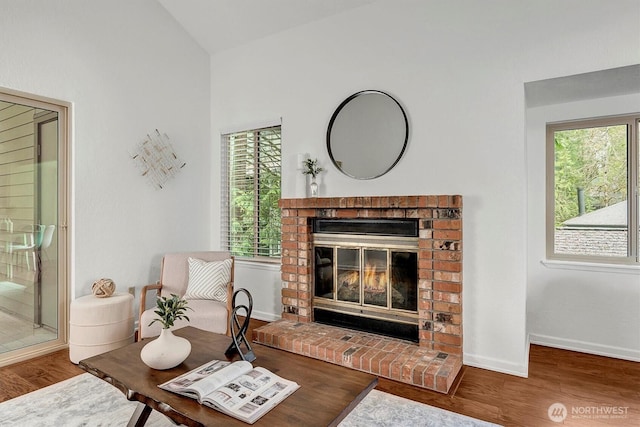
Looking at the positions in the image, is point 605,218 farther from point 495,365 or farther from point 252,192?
point 252,192

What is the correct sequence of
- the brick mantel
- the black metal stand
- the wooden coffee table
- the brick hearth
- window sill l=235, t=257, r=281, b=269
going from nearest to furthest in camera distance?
the wooden coffee table < the black metal stand < the brick hearth < the brick mantel < window sill l=235, t=257, r=281, b=269

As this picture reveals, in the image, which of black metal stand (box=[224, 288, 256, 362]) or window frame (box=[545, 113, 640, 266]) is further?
window frame (box=[545, 113, 640, 266])

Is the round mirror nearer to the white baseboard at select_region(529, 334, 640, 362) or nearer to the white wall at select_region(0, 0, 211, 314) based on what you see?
the white wall at select_region(0, 0, 211, 314)

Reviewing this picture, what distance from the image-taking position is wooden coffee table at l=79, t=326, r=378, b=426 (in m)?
1.44

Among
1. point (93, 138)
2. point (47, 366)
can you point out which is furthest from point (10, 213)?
point (47, 366)

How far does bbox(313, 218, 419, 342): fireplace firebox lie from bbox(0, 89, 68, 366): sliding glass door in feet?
7.75

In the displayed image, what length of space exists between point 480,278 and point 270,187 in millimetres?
2405

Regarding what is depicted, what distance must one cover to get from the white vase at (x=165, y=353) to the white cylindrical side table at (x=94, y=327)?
143 cm

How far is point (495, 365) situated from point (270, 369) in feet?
6.20

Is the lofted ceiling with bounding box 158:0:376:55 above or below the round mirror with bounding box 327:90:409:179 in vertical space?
above

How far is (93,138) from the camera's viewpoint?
11.4ft

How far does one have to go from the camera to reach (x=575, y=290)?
3.19 meters

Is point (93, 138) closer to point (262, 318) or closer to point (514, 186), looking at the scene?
point (262, 318)

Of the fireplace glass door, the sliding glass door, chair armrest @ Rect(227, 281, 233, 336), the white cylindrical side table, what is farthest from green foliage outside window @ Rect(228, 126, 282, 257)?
the sliding glass door
